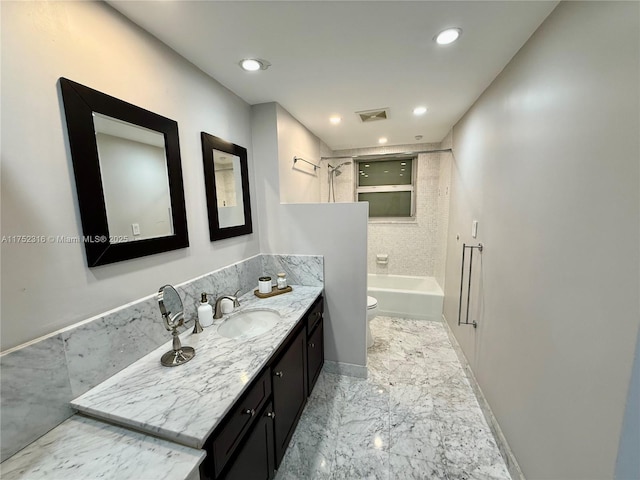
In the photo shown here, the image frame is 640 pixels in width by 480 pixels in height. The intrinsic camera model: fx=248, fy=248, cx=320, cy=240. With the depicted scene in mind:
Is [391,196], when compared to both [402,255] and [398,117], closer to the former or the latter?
[402,255]

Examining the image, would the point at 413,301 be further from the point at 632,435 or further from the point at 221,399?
the point at 221,399

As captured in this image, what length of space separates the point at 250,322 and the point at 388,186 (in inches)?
118

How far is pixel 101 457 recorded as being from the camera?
2.45 ft

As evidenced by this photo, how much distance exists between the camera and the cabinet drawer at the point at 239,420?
85 cm

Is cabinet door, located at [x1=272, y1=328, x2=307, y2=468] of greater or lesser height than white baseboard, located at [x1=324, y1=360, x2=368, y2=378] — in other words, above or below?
above

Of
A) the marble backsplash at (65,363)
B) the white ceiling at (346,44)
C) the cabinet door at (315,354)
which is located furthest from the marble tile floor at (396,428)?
the white ceiling at (346,44)

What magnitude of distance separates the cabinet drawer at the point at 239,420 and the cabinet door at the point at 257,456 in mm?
56

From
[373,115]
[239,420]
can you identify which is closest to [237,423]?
[239,420]

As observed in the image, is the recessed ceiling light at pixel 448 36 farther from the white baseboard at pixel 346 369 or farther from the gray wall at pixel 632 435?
the white baseboard at pixel 346 369

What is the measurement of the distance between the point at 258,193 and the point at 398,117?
1582 millimetres

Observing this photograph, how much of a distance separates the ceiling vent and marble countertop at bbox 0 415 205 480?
2.55 meters

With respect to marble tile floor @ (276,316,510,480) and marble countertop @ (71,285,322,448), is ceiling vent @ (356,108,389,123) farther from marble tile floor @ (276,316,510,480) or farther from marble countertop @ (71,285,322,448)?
marble tile floor @ (276,316,510,480)

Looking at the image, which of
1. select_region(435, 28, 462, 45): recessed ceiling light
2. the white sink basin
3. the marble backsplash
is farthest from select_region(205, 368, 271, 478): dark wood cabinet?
Answer: select_region(435, 28, 462, 45): recessed ceiling light

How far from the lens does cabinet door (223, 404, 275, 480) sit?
38.2 inches
